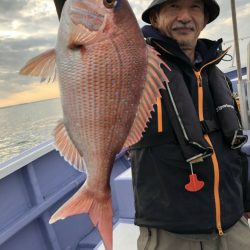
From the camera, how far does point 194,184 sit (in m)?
2.07

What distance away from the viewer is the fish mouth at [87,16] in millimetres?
1214

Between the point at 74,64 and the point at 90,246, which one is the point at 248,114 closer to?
the point at 90,246

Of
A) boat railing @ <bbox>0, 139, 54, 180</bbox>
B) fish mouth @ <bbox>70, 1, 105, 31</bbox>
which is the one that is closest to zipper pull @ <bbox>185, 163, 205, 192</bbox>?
fish mouth @ <bbox>70, 1, 105, 31</bbox>

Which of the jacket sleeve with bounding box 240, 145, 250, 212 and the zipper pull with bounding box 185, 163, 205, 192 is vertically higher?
the zipper pull with bounding box 185, 163, 205, 192

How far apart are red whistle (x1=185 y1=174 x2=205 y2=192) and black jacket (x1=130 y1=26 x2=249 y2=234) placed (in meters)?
0.03

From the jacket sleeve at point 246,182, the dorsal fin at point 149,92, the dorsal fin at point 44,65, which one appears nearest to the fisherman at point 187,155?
the jacket sleeve at point 246,182

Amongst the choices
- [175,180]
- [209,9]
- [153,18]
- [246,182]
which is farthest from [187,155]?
[209,9]

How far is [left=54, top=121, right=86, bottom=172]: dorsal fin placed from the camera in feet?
4.49

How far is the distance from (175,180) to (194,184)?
0.37ft

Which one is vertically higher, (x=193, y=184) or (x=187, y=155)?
(x=187, y=155)

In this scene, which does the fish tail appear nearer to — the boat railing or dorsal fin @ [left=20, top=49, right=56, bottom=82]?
dorsal fin @ [left=20, top=49, right=56, bottom=82]

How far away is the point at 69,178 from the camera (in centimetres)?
392

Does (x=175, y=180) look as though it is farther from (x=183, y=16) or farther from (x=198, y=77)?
(x=183, y=16)

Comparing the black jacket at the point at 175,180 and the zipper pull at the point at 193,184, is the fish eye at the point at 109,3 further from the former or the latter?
the zipper pull at the point at 193,184
